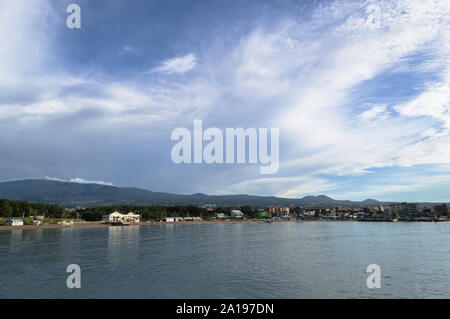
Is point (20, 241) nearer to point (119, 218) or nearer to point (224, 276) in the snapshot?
point (224, 276)

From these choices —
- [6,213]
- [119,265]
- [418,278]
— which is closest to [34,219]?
[6,213]

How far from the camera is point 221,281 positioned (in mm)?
22906
